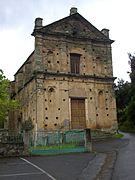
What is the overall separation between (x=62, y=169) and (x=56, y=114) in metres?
18.4

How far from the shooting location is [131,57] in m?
40.3

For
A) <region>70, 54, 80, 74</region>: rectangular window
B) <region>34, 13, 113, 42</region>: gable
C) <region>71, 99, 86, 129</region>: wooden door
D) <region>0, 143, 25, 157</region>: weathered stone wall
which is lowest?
<region>0, 143, 25, 157</region>: weathered stone wall

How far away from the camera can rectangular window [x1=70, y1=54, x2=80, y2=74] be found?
33469 mm

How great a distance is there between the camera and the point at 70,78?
107 feet

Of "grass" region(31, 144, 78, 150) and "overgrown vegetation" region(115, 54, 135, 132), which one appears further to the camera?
"overgrown vegetation" region(115, 54, 135, 132)

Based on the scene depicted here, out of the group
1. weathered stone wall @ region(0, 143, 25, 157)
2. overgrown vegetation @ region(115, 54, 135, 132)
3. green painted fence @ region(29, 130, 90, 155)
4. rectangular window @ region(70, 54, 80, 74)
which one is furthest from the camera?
overgrown vegetation @ region(115, 54, 135, 132)

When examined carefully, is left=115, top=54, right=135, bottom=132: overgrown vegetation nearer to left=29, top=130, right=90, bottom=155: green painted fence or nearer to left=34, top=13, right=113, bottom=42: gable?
left=34, top=13, right=113, bottom=42: gable

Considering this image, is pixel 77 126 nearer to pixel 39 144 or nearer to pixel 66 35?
pixel 66 35

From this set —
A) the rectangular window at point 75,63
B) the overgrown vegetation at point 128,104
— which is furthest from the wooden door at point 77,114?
the overgrown vegetation at point 128,104

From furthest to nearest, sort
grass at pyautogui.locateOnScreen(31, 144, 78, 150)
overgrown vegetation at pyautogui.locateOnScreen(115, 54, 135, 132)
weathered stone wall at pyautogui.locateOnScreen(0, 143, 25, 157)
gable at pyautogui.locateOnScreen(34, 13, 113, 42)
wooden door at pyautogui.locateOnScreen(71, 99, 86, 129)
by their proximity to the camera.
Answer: overgrown vegetation at pyautogui.locateOnScreen(115, 54, 135, 132) < gable at pyautogui.locateOnScreen(34, 13, 113, 42) < wooden door at pyautogui.locateOnScreen(71, 99, 86, 129) < grass at pyautogui.locateOnScreen(31, 144, 78, 150) < weathered stone wall at pyautogui.locateOnScreen(0, 143, 25, 157)

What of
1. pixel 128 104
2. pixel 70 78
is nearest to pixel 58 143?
pixel 70 78

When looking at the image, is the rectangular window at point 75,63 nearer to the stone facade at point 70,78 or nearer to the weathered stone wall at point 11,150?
the stone facade at point 70,78

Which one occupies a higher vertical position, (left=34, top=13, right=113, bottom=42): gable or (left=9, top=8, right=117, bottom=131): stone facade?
(left=34, top=13, right=113, bottom=42): gable

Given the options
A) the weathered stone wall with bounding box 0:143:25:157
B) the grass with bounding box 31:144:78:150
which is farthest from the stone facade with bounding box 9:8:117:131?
the weathered stone wall with bounding box 0:143:25:157
